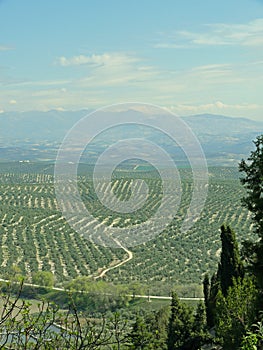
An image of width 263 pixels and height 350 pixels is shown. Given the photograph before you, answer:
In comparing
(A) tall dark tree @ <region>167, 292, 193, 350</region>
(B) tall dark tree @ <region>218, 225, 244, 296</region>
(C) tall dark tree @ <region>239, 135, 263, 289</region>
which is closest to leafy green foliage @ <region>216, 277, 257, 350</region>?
(C) tall dark tree @ <region>239, 135, 263, 289</region>

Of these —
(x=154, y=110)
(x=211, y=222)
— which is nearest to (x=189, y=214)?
(x=211, y=222)

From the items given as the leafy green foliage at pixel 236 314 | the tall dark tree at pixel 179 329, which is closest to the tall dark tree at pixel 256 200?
the leafy green foliage at pixel 236 314

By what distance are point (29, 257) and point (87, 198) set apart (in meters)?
9.52

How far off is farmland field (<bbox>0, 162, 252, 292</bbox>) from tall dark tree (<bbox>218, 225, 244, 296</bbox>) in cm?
1259

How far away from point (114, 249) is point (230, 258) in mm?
20576

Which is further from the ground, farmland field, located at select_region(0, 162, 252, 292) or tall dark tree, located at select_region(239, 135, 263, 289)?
tall dark tree, located at select_region(239, 135, 263, 289)

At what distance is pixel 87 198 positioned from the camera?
3744cm

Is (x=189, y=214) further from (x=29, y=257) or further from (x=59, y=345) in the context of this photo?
(x=59, y=345)

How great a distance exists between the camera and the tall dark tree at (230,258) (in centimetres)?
1167

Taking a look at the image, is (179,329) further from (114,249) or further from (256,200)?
(114,249)

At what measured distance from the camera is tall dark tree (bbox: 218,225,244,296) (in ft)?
38.3

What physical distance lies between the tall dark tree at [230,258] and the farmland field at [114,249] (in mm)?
12591

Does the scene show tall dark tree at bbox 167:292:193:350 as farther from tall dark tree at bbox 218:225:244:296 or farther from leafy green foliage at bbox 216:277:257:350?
leafy green foliage at bbox 216:277:257:350

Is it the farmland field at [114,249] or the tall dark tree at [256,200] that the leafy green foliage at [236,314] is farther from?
the farmland field at [114,249]
